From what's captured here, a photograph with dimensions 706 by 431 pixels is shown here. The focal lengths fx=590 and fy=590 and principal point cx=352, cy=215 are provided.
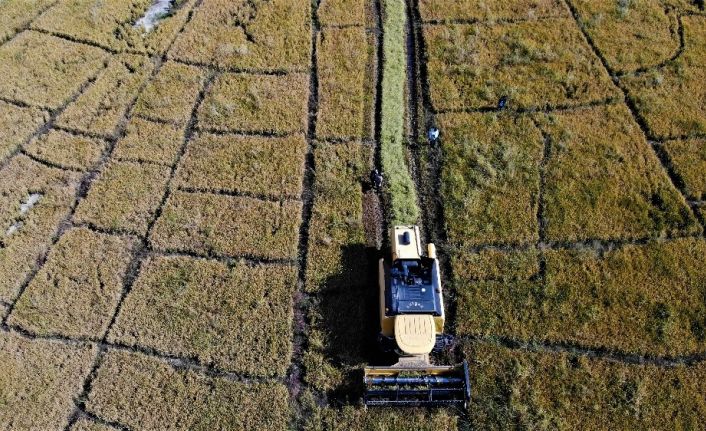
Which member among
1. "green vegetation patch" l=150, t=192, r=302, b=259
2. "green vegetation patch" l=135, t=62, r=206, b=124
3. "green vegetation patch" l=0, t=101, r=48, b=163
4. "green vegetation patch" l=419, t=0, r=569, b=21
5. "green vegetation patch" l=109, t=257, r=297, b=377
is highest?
"green vegetation patch" l=419, t=0, r=569, b=21

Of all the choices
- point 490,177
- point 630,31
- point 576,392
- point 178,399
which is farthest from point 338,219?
point 630,31

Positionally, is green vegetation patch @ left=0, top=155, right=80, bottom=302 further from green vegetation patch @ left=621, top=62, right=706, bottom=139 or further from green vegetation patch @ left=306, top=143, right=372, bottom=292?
green vegetation patch @ left=621, top=62, right=706, bottom=139

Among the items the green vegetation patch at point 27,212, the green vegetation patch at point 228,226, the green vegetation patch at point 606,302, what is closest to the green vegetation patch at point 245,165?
the green vegetation patch at point 228,226

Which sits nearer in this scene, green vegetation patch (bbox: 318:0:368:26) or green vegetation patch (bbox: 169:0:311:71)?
green vegetation patch (bbox: 169:0:311:71)

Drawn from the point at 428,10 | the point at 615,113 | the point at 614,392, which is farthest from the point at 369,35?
the point at 614,392

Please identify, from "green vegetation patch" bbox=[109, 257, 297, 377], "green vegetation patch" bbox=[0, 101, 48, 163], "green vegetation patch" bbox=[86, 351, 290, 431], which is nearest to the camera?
"green vegetation patch" bbox=[86, 351, 290, 431]

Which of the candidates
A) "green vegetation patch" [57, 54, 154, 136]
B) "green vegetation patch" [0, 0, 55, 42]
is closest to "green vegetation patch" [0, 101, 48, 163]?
"green vegetation patch" [57, 54, 154, 136]
